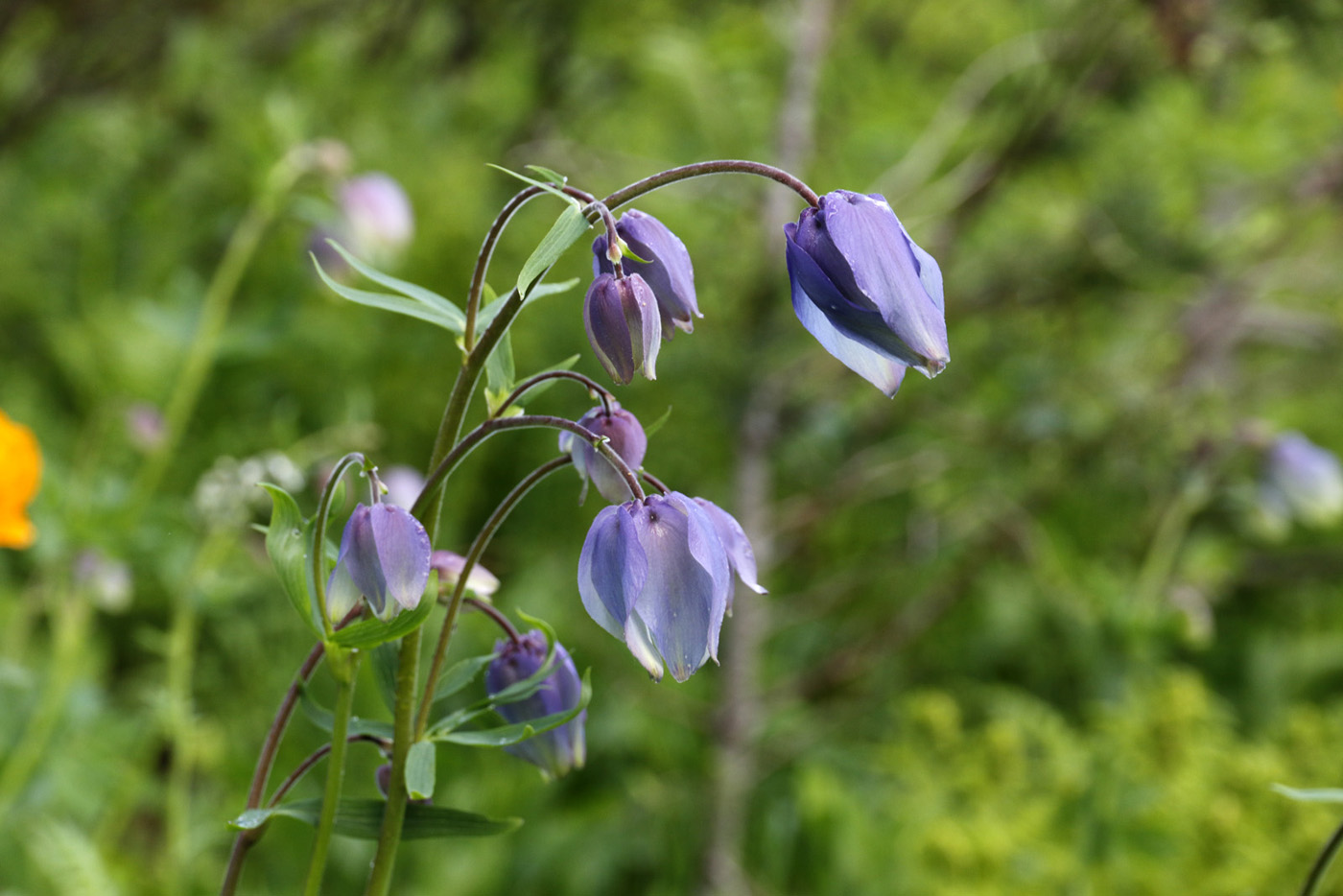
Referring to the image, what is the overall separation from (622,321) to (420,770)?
10.9 inches

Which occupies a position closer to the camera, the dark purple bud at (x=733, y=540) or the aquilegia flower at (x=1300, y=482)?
the dark purple bud at (x=733, y=540)

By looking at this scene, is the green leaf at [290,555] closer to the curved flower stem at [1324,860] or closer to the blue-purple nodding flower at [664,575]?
the blue-purple nodding flower at [664,575]

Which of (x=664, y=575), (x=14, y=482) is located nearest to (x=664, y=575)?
(x=664, y=575)

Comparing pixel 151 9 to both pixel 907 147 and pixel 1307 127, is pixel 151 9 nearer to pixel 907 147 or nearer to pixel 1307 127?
pixel 907 147

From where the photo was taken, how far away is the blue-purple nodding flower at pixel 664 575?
59cm

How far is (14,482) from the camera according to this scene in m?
1.24

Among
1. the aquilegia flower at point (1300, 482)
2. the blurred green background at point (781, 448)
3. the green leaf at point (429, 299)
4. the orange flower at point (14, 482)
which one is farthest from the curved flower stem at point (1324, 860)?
the aquilegia flower at point (1300, 482)

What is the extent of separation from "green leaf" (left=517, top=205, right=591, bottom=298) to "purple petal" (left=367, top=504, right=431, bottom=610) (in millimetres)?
139

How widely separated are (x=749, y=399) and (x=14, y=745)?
4.45ft

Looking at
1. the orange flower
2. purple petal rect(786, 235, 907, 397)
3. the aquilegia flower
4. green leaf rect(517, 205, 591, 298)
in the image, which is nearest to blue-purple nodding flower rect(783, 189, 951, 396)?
purple petal rect(786, 235, 907, 397)

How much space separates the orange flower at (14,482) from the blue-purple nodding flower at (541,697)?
2.53 feet

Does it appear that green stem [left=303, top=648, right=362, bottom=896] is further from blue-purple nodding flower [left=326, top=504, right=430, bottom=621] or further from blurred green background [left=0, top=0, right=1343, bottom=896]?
blurred green background [left=0, top=0, right=1343, bottom=896]

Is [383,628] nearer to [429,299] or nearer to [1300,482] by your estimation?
→ [429,299]

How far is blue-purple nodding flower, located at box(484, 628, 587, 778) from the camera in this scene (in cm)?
70
